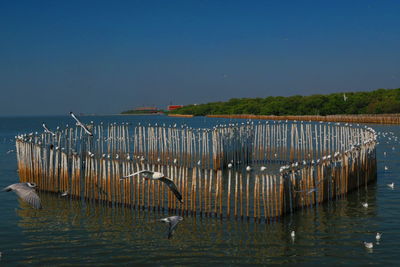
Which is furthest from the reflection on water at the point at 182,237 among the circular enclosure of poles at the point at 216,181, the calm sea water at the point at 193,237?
the circular enclosure of poles at the point at 216,181

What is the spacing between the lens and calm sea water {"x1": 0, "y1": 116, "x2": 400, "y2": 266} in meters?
11.7

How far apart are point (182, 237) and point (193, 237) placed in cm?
32

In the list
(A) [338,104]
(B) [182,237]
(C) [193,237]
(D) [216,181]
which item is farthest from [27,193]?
(A) [338,104]

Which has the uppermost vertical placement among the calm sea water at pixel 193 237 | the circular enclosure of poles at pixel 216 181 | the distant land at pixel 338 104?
the distant land at pixel 338 104

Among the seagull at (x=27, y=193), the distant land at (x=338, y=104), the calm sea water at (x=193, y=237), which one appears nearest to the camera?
the seagull at (x=27, y=193)

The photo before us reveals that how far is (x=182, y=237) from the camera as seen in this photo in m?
13.3

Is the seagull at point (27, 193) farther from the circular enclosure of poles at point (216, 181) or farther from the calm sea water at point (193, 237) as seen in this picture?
the circular enclosure of poles at point (216, 181)

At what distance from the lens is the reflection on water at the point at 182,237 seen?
38.9ft

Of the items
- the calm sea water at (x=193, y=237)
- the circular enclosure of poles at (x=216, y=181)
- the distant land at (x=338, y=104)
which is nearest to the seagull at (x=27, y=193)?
the calm sea water at (x=193, y=237)

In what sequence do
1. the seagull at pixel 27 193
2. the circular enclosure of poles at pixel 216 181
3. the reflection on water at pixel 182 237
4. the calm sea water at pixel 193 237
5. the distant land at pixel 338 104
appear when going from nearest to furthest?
the seagull at pixel 27 193 < the calm sea water at pixel 193 237 < the reflection on water at pixel 182 237 < the circular enclosure of poles at pixel 216 181 < the distant land at pixel 338 104

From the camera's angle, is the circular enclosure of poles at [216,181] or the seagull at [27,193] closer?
the seagull at [27,193]

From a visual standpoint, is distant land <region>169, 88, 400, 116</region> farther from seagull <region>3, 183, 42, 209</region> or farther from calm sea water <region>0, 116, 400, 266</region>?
seagull <region>3, 183, 42, 209</region>

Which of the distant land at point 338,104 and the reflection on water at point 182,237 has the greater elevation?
the distant land at point 338,104

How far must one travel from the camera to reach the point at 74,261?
11695mm
